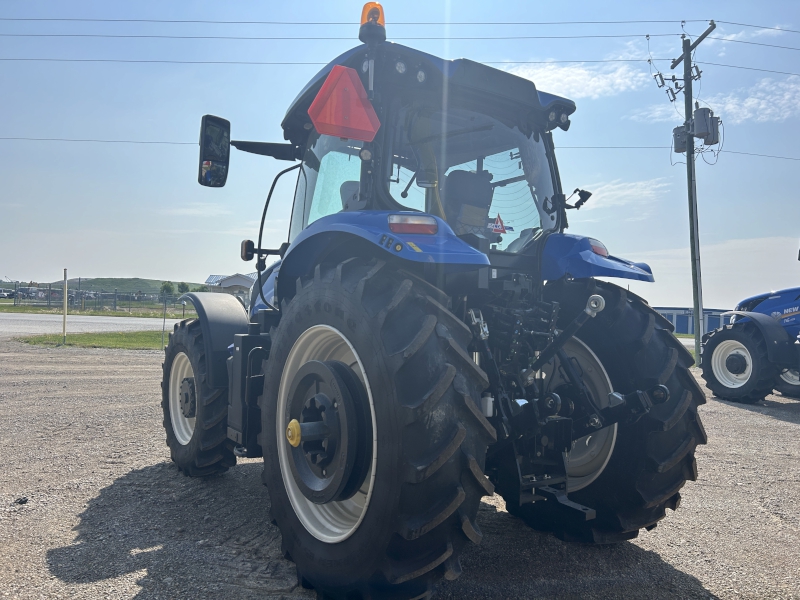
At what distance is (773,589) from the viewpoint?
115 inches

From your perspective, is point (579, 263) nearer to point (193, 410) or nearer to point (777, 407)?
point (193, 410)

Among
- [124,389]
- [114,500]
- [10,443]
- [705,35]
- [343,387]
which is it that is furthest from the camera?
[705,35]

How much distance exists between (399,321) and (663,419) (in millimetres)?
1574

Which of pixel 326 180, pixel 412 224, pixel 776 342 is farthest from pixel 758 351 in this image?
pixel 412 224

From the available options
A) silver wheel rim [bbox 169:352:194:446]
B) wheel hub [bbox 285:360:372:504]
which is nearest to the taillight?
wheel hub [bbox 285:360:372:504]

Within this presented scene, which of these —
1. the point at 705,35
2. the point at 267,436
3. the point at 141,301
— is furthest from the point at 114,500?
the point at 141,301

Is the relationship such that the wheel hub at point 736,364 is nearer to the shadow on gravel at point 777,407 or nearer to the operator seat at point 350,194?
the shadow on gravel at point 777,407

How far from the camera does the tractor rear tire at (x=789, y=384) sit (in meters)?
10.1

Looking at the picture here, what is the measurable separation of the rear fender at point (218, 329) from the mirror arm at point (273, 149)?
1238mm

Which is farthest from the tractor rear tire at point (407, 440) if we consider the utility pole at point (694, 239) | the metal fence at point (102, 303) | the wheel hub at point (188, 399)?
the metal fence at point (102, 303)

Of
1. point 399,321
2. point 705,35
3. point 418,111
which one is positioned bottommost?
point 399,321

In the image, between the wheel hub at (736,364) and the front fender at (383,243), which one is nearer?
the front fender at (383,243)

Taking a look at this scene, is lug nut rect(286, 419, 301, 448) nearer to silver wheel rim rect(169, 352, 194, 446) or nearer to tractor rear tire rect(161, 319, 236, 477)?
tractor rear tire rect(161, 319, 236, 477)

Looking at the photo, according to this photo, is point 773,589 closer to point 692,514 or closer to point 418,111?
point 692,514
